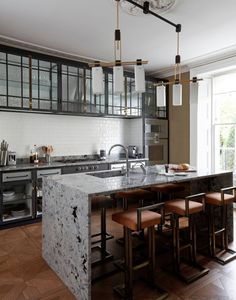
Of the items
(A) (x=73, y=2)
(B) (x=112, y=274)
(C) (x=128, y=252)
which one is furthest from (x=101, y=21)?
(B) (x=112, y=274)

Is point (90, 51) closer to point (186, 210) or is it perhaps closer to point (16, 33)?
point (16, 33)

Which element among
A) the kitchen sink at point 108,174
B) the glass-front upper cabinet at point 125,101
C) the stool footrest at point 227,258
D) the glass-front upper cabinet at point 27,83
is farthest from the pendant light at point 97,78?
the glass-front upper cabinet at point 125,101

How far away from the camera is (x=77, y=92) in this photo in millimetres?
4293

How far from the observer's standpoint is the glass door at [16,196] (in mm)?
3506

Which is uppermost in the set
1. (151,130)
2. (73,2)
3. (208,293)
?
(73,2)

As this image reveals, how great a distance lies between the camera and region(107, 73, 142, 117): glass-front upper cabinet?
4727 mm

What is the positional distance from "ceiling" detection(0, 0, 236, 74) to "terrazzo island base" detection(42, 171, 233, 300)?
2.03m

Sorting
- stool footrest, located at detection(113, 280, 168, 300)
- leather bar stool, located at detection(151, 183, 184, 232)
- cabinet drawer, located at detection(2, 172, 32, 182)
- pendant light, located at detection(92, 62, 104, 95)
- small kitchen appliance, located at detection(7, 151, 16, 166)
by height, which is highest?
pendant light, located at detection(92, 62, 104, 95)

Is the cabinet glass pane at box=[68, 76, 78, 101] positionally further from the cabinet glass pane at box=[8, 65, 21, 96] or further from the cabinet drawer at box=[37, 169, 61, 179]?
the cabinet drawer at box=[37, 169, 61, 179]

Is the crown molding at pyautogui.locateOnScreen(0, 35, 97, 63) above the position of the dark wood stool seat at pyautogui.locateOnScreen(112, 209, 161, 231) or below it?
above

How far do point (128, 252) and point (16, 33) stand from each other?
3.37m

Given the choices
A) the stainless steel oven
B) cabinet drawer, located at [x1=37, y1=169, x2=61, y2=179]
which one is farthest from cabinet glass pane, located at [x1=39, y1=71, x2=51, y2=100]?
the stainless steel oven

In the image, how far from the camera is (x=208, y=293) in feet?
6.66

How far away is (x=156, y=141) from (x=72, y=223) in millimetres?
3712
